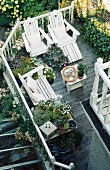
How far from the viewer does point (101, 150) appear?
6.38m

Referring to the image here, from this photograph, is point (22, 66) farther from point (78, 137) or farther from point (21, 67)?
point (78, 137)

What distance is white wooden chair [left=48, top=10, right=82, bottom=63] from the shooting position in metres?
10.0

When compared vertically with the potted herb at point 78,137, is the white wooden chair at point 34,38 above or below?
above

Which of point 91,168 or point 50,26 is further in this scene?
point 50,26

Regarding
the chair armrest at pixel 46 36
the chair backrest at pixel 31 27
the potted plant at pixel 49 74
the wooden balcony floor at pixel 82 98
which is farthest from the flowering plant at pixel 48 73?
the chair backrest at pixel 31 27

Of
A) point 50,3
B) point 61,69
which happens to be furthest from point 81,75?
point 50,3

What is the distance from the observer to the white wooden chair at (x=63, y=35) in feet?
32.9

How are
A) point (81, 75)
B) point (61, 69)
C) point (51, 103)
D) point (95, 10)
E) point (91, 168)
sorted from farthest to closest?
point (95, 10) < point (61, 69) < point (81, 75) < point (51, 103) < point (91, 168)

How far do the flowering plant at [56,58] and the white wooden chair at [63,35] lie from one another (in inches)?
7.3

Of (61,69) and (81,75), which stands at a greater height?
(61,69)

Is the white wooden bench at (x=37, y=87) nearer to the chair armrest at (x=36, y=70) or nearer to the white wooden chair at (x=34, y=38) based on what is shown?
the chair armrest at (x=36, y=70)

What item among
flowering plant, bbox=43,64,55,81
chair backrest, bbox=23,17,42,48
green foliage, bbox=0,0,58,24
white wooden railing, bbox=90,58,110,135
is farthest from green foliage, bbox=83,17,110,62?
white wooden railing, bbox=90,58,110,135

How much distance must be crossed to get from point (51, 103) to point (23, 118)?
983 millimetres

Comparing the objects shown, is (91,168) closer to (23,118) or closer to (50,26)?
(23,118)
